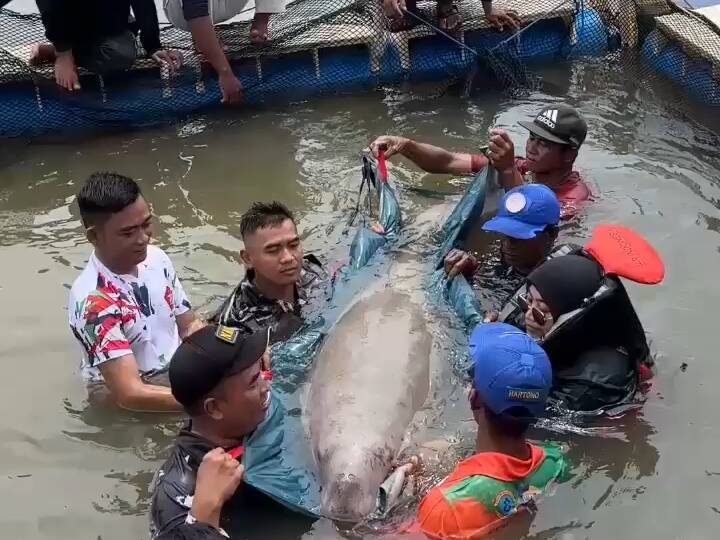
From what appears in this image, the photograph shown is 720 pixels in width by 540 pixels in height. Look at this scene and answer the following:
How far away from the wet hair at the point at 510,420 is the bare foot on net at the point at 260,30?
584 cm

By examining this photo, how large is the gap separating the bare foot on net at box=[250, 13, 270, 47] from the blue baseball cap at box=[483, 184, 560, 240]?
4.23 m

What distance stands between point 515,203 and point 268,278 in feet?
4.96

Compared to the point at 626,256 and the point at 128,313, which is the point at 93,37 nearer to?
the point at 128,313

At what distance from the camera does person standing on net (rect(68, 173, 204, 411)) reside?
163 inches

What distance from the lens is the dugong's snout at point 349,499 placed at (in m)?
3.53

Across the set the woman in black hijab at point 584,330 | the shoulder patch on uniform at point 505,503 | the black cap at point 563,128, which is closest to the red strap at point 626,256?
the woman in black hijab at point 584,330

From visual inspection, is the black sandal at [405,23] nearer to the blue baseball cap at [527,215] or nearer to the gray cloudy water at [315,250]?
the gray cloudy water at [315,250]

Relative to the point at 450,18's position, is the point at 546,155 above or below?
below

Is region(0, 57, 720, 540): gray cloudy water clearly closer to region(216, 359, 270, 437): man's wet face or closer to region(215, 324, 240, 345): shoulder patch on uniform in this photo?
region(216, 359, 270, 437): man's wet face

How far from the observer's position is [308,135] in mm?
8055

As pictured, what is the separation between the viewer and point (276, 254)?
15.7ft

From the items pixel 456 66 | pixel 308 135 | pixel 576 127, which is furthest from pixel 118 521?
pixel 456 66

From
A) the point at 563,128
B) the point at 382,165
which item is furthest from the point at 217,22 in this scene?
the point at 563,128

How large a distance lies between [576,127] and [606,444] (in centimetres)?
261
